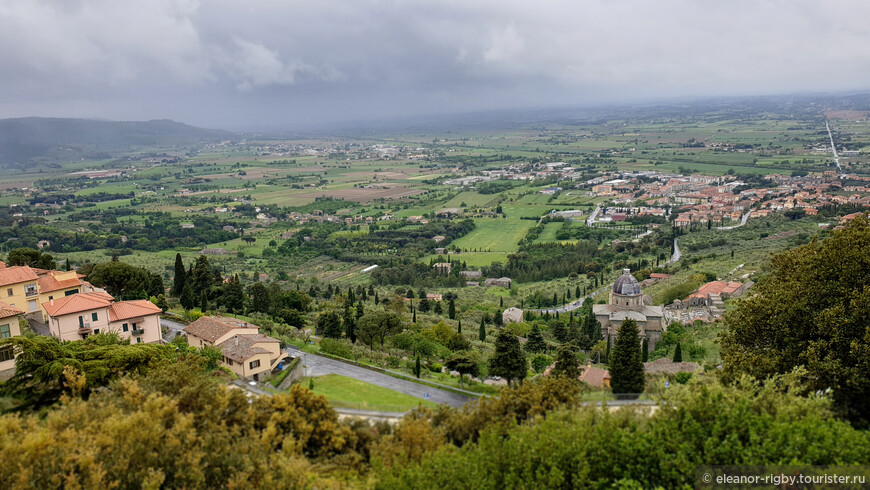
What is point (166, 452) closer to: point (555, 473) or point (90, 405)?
point (90, 405)

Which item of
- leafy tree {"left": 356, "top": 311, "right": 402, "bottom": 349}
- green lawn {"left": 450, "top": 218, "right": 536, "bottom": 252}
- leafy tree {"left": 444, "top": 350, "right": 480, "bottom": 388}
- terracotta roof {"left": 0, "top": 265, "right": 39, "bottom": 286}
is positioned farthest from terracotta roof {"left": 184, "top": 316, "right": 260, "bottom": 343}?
green lawn {"left": 450, "top": 218, "right": 536, "bottom": 252}

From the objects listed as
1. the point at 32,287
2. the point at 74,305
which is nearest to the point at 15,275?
the point at 32,287

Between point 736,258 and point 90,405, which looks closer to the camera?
point 90,405

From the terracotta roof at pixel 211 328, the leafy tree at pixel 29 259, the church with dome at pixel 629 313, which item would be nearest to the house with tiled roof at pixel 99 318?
the terracotta roof at pixel 211 328

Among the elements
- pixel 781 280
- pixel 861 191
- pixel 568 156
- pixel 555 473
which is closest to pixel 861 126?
pixel 568 156

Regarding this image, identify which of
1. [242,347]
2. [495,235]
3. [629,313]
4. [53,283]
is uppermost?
[53,283]

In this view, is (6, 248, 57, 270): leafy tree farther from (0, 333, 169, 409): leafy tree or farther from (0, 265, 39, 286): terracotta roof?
(0, 333, 169, 409): leafy tree

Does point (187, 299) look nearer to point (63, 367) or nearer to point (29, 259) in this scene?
point (29, 259)

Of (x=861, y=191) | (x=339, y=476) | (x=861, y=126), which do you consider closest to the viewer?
(x=339, y=476)
